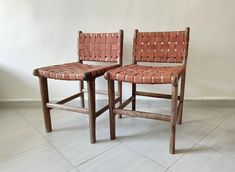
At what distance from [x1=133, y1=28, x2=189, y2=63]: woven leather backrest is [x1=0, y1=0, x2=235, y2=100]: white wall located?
0.21m

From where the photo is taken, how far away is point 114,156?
1.04 meters

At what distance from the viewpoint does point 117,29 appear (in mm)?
1553

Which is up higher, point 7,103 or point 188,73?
point 188,73

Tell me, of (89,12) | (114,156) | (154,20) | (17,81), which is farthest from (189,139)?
(17,81)

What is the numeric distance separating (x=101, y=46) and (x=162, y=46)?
421mm

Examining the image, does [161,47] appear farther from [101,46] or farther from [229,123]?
[229,123]

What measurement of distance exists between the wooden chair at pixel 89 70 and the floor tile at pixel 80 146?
55mm

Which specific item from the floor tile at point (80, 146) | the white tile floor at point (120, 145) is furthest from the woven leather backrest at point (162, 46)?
the floor tile at point (80, 146)

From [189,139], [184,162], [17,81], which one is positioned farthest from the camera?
[17,81]

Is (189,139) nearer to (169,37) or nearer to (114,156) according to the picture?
(114,156)

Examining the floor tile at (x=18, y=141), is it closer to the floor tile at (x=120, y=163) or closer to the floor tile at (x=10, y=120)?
the floor tile at (x=10, y=120)

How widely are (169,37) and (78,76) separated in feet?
2.15

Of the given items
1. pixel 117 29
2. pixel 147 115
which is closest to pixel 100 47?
pixel 117 29

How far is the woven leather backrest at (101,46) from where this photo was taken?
133 centimetres
